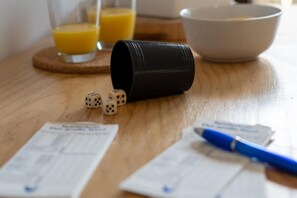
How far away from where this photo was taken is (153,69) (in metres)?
0.78

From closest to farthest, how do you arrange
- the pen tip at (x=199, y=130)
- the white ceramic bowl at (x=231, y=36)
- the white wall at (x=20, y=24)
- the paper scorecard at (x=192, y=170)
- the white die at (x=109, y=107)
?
the paper scorecard at (x=192, y=170)
the pen tip at (x=199, y=130)
the white die at (x=109, y=107)
the white ceramic bowl at (x=231, y=36)
the white wall at (x=20, y=24)

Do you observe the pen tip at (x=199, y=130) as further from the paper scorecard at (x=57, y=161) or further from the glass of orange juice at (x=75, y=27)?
the glass of orange juice at (x=75, y=27)

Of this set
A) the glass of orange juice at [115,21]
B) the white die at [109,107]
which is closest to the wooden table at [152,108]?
the white die at [109,107]

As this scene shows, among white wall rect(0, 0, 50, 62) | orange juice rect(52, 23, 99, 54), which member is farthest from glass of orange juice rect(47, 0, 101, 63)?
white wall rect(0, 0, 50, 62)

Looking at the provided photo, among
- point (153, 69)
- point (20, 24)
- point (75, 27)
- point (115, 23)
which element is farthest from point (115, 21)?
point (153, 69)

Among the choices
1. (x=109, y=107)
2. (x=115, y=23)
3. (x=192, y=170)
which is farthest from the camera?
(x=115, y=23)

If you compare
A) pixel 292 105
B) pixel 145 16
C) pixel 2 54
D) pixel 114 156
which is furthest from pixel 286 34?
pixel 114 156

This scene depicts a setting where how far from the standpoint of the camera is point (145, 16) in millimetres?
1349

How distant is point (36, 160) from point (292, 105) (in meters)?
0.39

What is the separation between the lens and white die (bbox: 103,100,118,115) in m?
0.74

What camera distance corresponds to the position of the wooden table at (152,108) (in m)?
0.59

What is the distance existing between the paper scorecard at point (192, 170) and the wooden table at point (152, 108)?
0.02 metres

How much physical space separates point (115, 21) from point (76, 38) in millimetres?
153

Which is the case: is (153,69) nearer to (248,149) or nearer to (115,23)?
(248,149)
